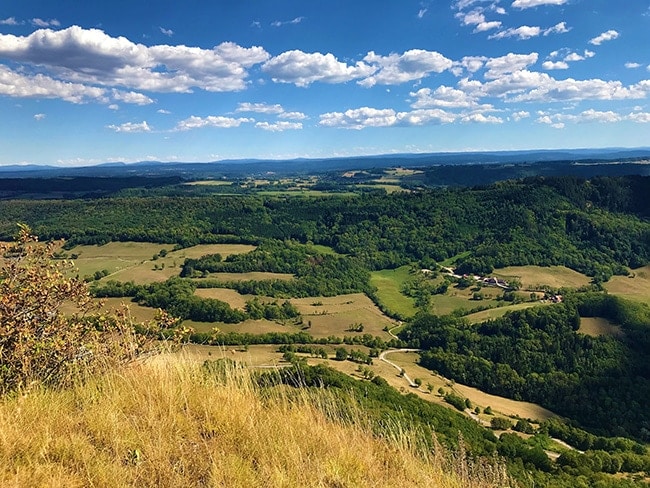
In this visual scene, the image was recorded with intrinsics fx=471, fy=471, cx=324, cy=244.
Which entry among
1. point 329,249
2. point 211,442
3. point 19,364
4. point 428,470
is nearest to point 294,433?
point 211,442

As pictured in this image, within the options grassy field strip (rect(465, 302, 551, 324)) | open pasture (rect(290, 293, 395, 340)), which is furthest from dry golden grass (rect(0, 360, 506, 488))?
grassy field strip (rect(465, 302, 551, 324))

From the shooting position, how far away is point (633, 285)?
125750 millimetres

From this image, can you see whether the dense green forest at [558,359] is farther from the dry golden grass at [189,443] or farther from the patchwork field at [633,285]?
the dry golden grass at [189,443]

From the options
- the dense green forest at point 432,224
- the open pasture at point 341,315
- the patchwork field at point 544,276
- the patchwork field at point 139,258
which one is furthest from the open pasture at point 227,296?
the patchwork field at point 544,276

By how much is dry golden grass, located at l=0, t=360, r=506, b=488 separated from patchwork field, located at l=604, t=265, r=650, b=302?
125 metres

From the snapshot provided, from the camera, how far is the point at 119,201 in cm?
19625

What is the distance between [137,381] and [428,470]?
422cm

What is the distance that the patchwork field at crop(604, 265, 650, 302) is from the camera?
115 meters

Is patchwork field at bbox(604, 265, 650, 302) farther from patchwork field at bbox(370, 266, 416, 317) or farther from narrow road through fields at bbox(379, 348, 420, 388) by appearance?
narrow road through fields at bbox(379, 348, 420, 388)

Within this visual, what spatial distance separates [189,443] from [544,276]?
141156 mm

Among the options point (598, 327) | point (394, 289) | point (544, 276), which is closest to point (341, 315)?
point (394, 289)

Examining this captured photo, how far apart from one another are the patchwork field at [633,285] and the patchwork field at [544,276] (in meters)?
6.69

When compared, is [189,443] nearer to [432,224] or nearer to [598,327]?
[598,327]

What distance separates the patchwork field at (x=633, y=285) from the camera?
11525 centimetres
